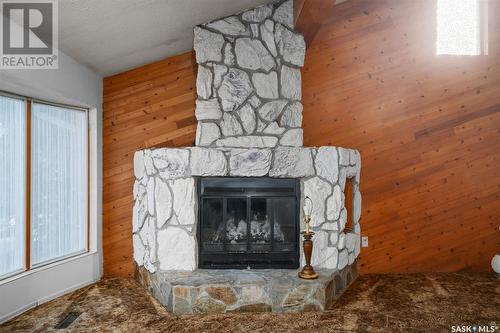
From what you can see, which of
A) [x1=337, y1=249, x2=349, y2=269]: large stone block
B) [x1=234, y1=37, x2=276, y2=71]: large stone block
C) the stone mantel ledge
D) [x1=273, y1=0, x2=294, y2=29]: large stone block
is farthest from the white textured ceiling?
[x1=337, y1=249, x2=349, y2=269]: large stone block

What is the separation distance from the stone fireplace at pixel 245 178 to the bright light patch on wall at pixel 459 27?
175 centimetres

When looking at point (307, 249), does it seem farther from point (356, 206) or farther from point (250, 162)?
point (356, 206)

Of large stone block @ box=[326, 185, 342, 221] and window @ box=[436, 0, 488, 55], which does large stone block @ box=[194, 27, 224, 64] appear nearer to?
large stone block @ box=[326, 185, 342, 221]

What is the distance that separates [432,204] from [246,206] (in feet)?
7.04

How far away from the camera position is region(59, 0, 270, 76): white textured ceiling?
2602 mm

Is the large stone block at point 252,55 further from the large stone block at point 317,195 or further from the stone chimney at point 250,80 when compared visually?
the large stone block at point 317,195

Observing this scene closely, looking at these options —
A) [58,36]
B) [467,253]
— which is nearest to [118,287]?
[58,36]

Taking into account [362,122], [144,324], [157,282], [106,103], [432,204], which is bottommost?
[144,324]

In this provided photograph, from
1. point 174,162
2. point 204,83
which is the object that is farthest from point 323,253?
point 204,83

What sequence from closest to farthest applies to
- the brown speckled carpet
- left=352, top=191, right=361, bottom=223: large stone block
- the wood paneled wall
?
the brown speckled carpet
left=352, top=191, right=361, bottom=223: large stone block
the wood paneled wall

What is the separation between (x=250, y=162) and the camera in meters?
3.16

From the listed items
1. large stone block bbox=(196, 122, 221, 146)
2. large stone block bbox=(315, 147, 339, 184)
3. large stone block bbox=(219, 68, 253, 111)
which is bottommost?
large stone block bbox=(315, 147, 339, 184)

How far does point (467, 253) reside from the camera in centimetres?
394

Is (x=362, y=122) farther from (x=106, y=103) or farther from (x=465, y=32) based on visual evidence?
(x=106, y=103)
